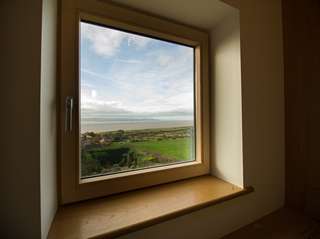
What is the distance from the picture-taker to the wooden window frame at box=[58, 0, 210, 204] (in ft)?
2.03

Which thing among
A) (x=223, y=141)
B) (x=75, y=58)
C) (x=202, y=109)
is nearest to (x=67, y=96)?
(x=75, y=58)

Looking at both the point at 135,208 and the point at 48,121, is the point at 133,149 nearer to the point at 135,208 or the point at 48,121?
the point at 135,208

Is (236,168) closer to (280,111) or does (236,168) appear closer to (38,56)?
(280,111)

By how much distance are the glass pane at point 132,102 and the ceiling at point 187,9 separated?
0.13 meters

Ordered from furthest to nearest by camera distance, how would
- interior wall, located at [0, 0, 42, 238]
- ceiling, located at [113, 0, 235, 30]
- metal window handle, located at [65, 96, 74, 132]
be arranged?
ceiling, located at [113, 0, 235, 30]
metal window handle, located at [65, 96, 74, 132]
interior wall, located at [0, 0, 42, 238]

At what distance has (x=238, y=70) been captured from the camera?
787 millimetres

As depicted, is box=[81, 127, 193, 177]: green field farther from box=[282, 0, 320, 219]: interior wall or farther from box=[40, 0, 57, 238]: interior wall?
box=[282, 0, 320, 219]: interior wall

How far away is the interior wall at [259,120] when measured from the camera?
75cm

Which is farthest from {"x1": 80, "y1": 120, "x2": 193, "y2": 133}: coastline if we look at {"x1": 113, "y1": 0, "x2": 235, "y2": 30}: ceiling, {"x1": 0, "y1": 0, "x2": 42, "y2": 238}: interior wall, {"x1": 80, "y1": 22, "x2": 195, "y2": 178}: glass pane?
{"x1": 113, "y1": 0, "x2": 235, "y2": 30}: ceiling

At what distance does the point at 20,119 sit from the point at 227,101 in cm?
84

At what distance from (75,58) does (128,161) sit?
1.63 feet

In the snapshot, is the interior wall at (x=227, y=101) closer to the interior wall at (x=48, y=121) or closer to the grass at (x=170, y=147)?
the grass at (x=170, y=147)

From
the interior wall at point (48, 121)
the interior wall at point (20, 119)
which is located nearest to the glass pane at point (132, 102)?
the interior wall at point (48, 121)

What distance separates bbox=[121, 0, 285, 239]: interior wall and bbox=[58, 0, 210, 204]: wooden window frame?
20 centimetres
